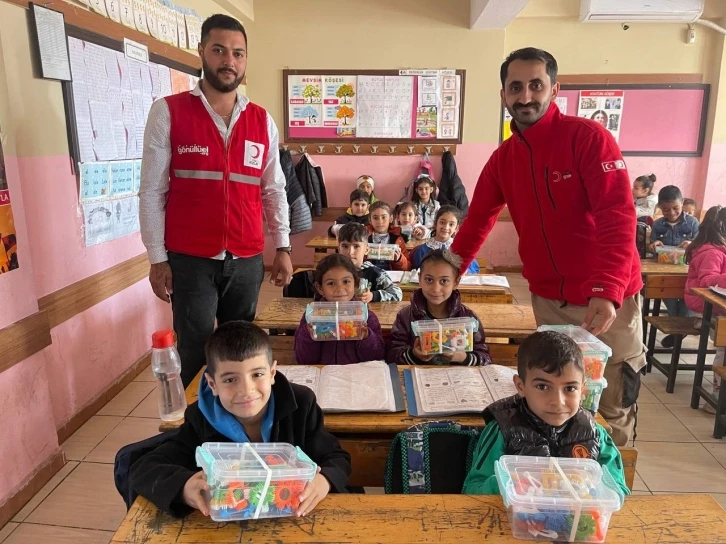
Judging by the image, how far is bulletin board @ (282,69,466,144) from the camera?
19.2 feet

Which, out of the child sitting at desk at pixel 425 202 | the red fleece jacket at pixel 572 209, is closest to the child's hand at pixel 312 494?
the red fleece jacket at pixel 572 209

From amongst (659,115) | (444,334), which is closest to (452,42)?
(659,115)

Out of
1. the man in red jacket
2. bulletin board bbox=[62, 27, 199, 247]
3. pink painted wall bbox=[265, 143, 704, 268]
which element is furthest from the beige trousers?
pink painted wall bbox=[265, 143, 704, 268]

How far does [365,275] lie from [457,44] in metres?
3.78

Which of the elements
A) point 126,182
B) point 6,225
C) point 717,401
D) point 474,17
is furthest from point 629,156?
point 6,225

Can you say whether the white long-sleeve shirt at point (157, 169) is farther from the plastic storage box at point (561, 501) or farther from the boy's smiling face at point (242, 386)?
the plastic storage box at point (561, 501)

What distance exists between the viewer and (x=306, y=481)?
3.43 ft

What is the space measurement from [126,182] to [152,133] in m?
1.32

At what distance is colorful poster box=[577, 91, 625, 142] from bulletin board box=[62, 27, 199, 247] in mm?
4629

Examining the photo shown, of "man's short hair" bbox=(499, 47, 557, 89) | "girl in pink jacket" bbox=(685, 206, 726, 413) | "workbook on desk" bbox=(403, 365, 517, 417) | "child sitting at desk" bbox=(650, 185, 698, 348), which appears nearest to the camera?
"workbook on desk" bbox=(403, 365, 517, 417)

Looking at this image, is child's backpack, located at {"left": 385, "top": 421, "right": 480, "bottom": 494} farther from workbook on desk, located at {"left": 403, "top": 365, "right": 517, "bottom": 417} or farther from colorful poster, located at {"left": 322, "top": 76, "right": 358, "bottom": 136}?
colorful poster, located at {"left": 322, "top": 76, "right": 358, "bottom": 136}

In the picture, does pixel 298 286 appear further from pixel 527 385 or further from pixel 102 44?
pixel 527 385

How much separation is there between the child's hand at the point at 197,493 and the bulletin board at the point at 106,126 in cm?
221

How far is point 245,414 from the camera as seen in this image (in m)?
1.27
